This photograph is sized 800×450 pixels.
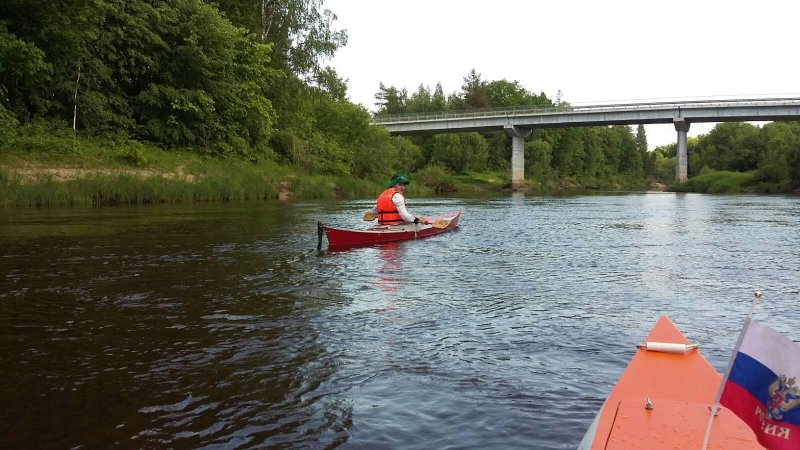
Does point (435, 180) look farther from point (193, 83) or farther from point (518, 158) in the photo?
point (193, 83)

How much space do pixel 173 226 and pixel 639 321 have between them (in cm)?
1382

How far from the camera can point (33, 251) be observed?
38.3ft

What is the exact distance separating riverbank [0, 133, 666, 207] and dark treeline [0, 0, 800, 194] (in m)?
0.86

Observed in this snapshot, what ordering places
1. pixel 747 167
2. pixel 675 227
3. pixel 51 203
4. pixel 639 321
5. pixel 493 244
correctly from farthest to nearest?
pixel 747 167 → pixel 51 203 → pixel 675 227 → pixel 493 244 → pixel 639 321

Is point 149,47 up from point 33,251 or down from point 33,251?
up

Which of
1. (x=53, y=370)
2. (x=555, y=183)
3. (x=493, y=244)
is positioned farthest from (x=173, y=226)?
(x=555, y=183)

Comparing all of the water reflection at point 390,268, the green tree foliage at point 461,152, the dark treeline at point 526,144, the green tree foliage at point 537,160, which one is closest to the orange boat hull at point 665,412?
the water reflection at point 390,268

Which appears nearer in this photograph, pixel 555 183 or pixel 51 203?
pixel 51 203

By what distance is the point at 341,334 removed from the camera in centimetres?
621

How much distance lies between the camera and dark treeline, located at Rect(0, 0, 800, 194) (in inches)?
1145

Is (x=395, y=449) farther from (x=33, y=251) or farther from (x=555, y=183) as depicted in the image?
(x=555, y=183)

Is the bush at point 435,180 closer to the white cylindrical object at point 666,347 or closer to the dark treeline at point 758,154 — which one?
the dark treeline at point 758,154

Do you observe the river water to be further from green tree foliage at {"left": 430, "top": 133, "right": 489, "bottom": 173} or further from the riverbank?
green tree foliage at {"left": 430, "top": 133, "right": 489, "bottom": 173}

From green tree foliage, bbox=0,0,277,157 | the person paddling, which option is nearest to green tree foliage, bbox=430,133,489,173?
green tree foliage, bbox=0,0,277,157
